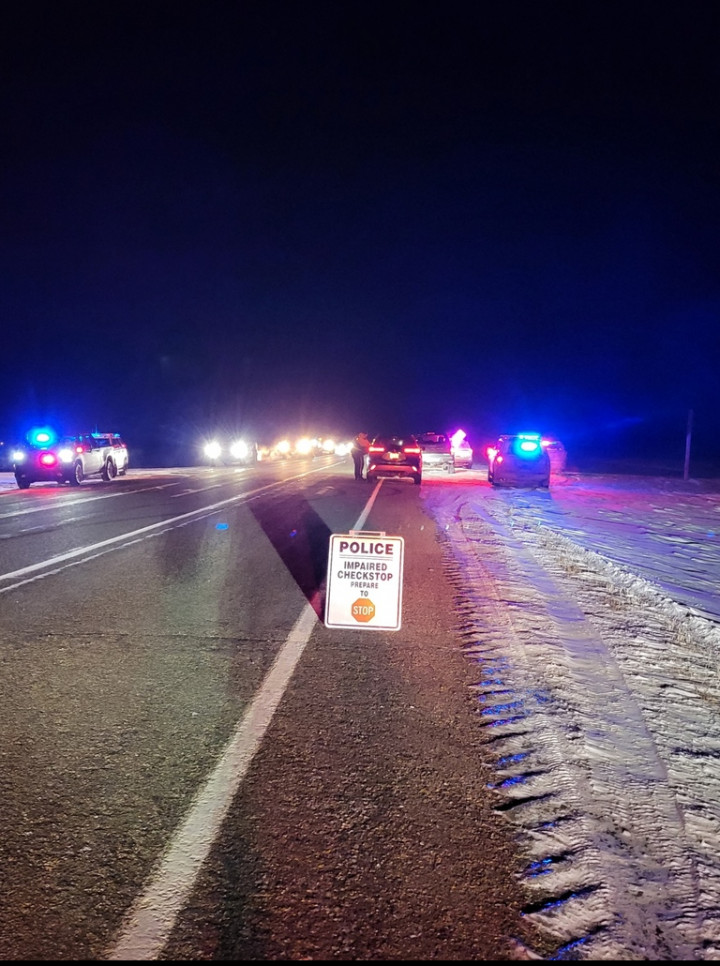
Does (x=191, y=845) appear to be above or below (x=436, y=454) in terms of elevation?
below

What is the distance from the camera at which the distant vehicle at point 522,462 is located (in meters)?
22.7

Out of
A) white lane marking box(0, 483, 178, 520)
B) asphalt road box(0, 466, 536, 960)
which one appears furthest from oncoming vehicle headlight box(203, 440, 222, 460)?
asphalt road box(0, 466, 536, 960)

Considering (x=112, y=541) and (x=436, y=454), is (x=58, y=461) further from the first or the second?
(x=436, y=454)

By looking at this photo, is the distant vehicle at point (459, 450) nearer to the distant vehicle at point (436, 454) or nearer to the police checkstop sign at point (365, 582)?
the distant vehicle at point (436, 454)

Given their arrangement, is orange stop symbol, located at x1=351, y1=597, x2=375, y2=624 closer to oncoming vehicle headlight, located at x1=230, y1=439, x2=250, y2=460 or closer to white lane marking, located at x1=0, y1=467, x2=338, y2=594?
white lane marking, located at x1=0, y1=467, x2=338, y2=594

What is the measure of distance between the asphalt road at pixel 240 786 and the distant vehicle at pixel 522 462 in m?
16.2

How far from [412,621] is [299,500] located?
11.9 m

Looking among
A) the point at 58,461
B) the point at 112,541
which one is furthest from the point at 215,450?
the point at 112,541

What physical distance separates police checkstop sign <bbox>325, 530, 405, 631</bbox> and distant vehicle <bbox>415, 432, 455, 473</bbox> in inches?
1000

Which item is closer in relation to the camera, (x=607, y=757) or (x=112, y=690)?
(x=607, y=757)

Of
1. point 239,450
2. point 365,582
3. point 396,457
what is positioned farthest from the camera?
point 239,450

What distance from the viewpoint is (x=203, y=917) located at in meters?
2.52

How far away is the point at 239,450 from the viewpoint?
46938 mm

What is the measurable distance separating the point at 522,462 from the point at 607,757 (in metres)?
19.5
